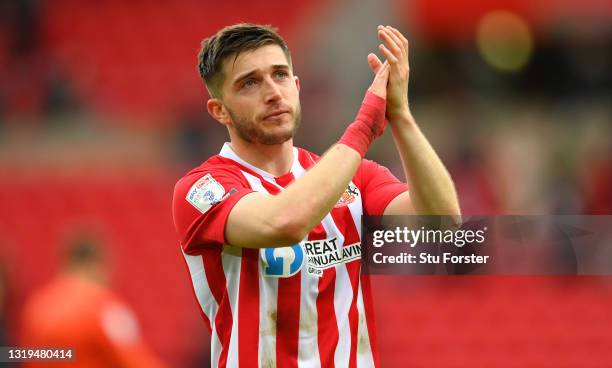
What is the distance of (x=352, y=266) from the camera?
3.24m

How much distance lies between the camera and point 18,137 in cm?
1128

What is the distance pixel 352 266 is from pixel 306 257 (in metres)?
0.19

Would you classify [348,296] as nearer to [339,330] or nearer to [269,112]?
[339,330]

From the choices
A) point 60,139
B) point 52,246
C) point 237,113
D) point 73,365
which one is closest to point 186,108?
point 60,139

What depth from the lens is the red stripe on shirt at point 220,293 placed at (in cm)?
318

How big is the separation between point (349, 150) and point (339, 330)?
634 millimetres

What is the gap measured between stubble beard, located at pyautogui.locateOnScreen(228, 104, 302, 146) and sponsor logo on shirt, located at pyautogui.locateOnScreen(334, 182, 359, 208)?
0.28 metres

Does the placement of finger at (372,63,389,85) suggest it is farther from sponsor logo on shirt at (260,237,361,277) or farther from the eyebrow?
sponsor logo on shirt at (260,237,361,277)

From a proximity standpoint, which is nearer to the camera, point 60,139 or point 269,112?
point 269,112

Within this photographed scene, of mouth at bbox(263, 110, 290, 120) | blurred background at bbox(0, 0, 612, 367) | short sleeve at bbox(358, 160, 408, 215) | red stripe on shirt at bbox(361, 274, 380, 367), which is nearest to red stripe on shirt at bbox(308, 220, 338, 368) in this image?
red stripe on shirt at bbox(361, 274, 380, 367)

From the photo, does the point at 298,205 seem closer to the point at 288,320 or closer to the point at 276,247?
the point at 276,247

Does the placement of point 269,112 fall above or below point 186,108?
below

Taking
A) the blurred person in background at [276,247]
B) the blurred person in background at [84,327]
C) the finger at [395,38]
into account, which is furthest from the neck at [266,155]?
the blurred person in background at [84,327]

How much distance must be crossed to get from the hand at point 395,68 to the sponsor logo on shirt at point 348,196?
35 cm
